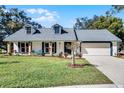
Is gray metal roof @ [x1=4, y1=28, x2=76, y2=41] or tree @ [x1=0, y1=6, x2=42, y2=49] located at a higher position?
tree @ [x1=0, y1=6, x2=42, y2=49]

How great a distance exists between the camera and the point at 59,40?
29578mm

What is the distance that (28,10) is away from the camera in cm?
2278

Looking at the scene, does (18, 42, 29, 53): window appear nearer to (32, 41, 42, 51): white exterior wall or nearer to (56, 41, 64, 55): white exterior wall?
(32, 41, 42, 51): white exterior wall

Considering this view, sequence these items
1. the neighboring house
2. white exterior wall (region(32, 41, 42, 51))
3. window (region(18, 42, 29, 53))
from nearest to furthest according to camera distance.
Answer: the neighboring house < window (region(18, 42, 29, 53)) < white exterior wall (region(32, 41, 42, 51))

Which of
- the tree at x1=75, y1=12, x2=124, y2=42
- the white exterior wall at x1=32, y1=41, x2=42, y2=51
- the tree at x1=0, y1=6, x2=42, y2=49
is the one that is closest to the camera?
the tree at x1=0, y1=6, x2=42, y2=49

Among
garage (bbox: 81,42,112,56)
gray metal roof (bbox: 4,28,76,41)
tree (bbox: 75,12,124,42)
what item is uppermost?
tree (bbox: 75,12,124,42)

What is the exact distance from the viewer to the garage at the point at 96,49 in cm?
2667

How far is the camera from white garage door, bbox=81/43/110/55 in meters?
26.7

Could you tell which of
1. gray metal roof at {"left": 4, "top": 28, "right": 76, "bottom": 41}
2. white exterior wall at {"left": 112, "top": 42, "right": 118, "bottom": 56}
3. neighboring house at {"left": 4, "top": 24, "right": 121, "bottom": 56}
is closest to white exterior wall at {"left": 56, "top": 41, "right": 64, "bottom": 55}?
neighboring house at {"left": 4, "top": 24, "right": 121, "bottom": 56}

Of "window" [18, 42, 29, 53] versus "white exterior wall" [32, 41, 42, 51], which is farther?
"white exterior wall" [32, 41, 42, 51]
